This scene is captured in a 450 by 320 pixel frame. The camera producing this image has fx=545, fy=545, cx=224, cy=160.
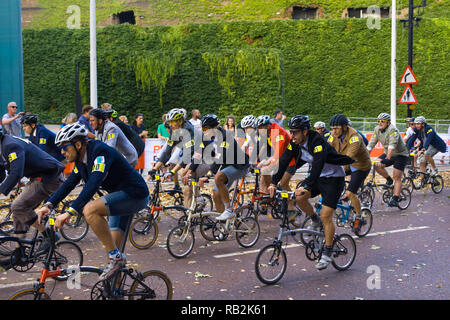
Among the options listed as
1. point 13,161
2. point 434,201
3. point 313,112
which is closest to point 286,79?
point 313,112

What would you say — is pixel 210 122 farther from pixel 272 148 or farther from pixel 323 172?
pixel 323 172

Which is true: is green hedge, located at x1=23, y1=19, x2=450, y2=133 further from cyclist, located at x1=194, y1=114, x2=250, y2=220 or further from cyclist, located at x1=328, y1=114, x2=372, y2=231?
cyclist, located at x1=194, y1=114, x2=250, y2=220

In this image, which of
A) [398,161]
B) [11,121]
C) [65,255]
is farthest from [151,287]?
[11,121]

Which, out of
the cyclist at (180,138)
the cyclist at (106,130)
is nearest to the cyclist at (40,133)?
the cyclist at (106,130)

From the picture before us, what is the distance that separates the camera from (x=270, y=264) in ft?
20.9

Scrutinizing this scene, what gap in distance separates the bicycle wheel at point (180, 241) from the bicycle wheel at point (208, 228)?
0.45 meters

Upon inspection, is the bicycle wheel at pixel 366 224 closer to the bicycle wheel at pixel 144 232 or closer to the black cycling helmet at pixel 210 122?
the black cycling helmet at pixel 210 122

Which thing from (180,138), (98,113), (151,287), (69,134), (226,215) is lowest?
(151,287)

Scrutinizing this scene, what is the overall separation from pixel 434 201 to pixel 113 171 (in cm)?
1009

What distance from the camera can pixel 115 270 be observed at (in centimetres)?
492

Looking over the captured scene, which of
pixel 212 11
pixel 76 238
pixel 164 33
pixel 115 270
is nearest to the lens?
pixel 115 270

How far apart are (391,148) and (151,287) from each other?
298 inches
